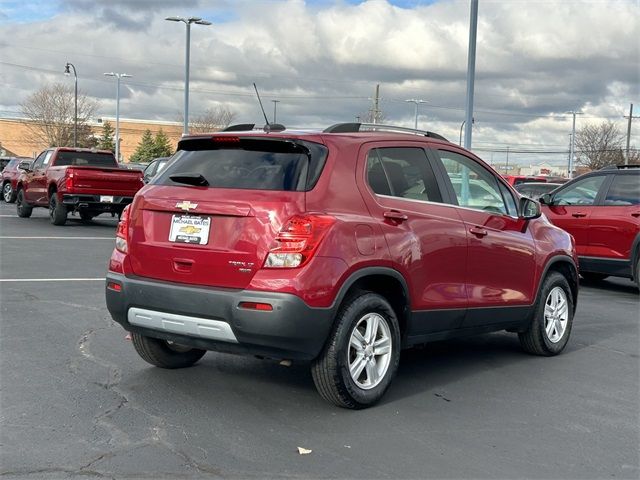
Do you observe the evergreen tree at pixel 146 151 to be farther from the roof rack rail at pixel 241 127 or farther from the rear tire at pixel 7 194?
the roof rack rail at pixel 241 127

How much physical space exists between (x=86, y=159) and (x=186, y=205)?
52.4 ft

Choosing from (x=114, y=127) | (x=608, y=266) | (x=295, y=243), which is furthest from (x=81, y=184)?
(x=114, y=127)

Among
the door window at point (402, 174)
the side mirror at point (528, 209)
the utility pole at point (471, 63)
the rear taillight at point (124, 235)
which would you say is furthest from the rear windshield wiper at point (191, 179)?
the utility pole at point (471, 63)

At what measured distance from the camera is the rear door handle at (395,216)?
505 cm

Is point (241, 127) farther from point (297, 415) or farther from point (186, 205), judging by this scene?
point (297, 415)

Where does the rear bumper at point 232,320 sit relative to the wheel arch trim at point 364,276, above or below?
below

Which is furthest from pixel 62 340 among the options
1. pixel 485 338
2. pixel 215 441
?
pixel 485 338

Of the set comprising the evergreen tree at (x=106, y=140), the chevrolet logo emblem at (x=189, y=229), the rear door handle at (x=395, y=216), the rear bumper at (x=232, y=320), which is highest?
the evergreen tree at (x=106, y=140)

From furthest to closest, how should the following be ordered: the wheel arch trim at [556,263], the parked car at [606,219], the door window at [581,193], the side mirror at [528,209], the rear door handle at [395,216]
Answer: the door window at [581,193], the parked car at [606,219], the wheel arch trim at [556,263], the side mirror at [528,209], the rear door handle at [395,216]

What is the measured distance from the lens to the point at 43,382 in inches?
210

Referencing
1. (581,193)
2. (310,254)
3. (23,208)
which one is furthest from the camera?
(23,208)

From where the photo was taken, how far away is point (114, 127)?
334ft

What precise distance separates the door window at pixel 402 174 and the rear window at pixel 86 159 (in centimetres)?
1525

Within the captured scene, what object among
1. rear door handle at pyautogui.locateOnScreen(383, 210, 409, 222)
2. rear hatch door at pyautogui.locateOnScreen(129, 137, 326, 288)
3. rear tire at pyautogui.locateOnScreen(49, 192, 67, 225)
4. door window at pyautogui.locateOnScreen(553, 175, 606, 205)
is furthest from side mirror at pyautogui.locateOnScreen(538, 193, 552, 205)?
rear tire at pyautogui.locateOnScreen(49, 192, 67, 225)
